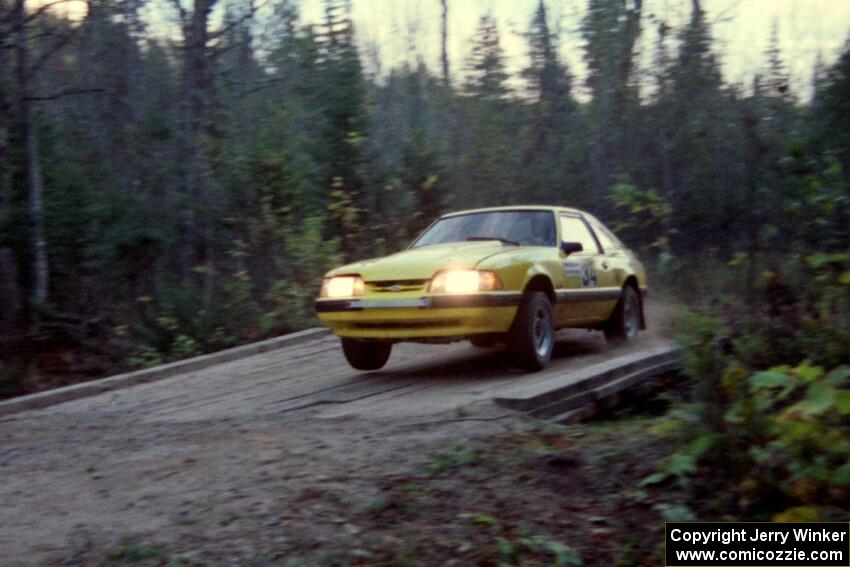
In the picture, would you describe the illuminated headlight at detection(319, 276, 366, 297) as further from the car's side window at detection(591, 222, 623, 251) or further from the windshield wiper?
the car's side window at detection(591, 222, 623, 251)

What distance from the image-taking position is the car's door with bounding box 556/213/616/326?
8.74 meters

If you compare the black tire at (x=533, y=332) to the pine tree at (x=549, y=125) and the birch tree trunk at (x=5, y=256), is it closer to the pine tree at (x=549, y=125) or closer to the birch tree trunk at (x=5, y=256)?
the birch tree trunk at (x=5, y=256)

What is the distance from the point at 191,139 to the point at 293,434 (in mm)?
8470

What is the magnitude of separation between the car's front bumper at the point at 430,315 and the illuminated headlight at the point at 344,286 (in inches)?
3.8

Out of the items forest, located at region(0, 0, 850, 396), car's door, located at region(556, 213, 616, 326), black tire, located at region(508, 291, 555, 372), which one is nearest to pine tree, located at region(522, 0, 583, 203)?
forest, located at region(0, 0, 850, 396)

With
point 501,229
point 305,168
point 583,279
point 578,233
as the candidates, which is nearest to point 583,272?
point 583,279

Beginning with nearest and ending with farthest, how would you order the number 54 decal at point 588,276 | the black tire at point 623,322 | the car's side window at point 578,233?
1. the number 54 decal at point 588,276
2. the car's side window at point 578,233
3. the black tire at point 623,322

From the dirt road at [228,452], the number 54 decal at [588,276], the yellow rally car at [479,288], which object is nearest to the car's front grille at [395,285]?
the yellow rally car at [479,288]

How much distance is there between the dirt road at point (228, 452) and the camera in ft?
14.1

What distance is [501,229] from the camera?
902 cm

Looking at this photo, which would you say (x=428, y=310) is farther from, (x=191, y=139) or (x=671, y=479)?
(x=191, y=139)

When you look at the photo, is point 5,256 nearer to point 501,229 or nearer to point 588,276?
point 501,229

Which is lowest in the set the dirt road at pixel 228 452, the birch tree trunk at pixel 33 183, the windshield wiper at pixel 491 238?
the dirt road at pixel 228 452

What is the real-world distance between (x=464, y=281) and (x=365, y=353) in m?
1.72
